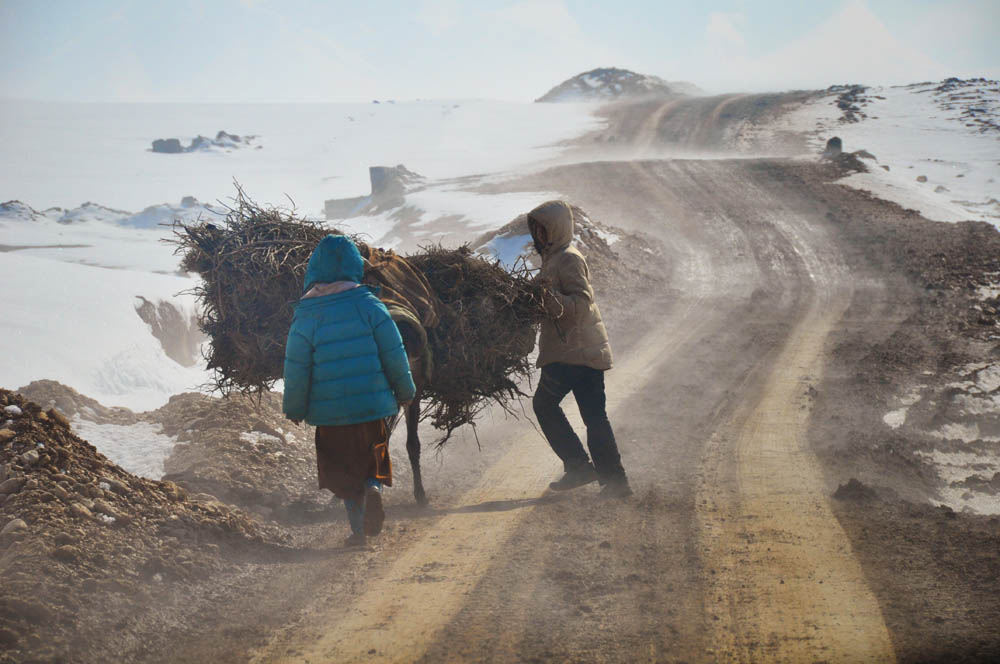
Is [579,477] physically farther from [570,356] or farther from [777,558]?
[777,558]

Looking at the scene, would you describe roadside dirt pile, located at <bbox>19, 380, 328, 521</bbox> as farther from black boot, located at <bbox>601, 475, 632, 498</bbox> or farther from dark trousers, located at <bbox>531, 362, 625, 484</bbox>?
black boot, located at <bbox>601, 475, 632, 498</bbox>

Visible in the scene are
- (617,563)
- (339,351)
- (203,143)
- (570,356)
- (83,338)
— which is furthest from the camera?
(203,143)

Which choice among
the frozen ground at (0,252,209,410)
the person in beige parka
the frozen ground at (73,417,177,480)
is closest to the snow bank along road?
the person in beige parka

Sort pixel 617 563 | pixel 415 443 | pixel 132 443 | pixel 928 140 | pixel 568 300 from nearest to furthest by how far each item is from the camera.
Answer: pixel 617 563, pixel 568 300, pixel 415 443, pixel 132 443, pixel 928 140

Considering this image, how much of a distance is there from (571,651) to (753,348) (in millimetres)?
8146

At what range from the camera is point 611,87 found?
58.4m

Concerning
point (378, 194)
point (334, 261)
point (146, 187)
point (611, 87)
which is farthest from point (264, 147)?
point (334, 261)

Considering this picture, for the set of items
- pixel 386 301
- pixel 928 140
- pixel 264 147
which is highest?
pixel 264 147

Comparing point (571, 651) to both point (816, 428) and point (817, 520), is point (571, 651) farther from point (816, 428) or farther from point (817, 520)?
point (816, 428)

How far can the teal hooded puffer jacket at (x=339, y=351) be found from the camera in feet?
14.2

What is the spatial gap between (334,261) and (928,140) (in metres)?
30.3

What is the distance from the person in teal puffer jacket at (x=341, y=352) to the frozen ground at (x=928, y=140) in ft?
54.6

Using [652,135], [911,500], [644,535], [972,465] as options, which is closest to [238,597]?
[644,535]

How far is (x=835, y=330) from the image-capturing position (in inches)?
452
